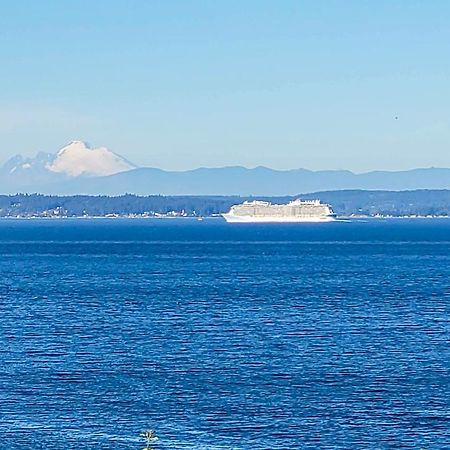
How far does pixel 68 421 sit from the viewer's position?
33594 mm

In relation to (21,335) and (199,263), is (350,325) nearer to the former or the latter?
(21,335)

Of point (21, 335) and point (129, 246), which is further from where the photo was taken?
point (129, 246)

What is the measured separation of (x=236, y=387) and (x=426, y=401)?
619 centimetres

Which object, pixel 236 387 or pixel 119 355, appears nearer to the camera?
pixel 236 387

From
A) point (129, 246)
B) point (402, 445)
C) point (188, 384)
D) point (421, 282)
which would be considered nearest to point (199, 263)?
point (421, 282)

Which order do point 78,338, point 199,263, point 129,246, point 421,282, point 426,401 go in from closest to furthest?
point 426,401, point 78,338, point 421,282, point 199,263, point 129,246

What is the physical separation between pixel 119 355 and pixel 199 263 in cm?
6416

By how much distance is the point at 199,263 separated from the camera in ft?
359

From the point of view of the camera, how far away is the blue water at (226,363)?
107ft

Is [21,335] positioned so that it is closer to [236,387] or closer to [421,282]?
[236,387]

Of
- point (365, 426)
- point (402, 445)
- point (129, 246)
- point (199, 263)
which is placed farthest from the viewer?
point (129, 246)

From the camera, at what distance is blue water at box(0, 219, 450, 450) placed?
32.6m

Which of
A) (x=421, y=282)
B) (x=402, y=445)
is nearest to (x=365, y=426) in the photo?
(x=402, y=445)

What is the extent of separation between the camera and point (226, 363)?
1700 inches
